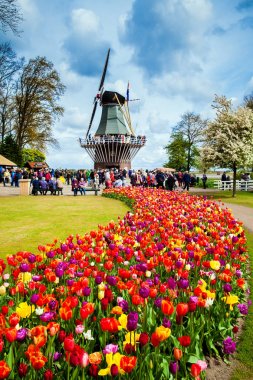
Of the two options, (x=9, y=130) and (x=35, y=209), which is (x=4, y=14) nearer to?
(x=35, y=209)

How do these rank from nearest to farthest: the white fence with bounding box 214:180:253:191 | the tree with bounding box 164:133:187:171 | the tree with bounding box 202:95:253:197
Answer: the tree with bounding box 202:95:253:197 < the white fence with bounding box 214:180:253:191 < the tree with bounding box 164:133:187:171

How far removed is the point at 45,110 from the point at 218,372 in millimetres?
46683

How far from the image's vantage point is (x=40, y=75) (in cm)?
4425

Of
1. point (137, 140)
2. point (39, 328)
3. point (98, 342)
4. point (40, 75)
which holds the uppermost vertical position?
point (40, 75)

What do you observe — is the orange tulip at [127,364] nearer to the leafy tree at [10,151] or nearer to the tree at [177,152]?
the leafy tree at [10,151]

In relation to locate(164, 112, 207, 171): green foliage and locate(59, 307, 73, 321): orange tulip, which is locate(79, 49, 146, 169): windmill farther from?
locate(59, 307, 73, 321): orange tulip

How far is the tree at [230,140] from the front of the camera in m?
26.9

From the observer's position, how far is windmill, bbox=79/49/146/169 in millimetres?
57938

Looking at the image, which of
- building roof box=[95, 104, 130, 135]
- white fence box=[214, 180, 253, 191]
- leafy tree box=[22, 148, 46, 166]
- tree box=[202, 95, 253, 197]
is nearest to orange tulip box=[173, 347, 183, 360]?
tree box=[202, 95, 253, 197]

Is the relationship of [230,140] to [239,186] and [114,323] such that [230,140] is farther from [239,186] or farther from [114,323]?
[114,323]

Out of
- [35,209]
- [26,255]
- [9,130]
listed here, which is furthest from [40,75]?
[26,255]

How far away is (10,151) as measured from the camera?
1912 inches

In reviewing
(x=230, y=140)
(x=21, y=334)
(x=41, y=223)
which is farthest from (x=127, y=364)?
(x=230, y=140)

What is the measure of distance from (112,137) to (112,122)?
5.12 metres
